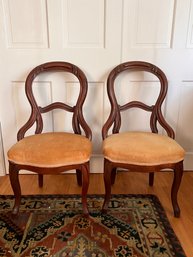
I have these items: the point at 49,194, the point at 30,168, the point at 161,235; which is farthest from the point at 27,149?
the point at 161,235

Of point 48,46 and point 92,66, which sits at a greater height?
point 48,46

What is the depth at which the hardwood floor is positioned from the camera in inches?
62.8

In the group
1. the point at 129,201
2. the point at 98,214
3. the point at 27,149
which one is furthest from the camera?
the point at 129,201

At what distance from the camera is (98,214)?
1496 millimetres

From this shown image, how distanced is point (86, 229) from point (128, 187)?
21.9 inches

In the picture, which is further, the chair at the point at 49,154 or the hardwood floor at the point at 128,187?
the hardwood floor at the point at 128,187

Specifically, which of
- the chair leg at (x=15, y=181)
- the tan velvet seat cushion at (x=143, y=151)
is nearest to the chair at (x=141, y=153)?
the tan velvet seat cushion at (x=143, y=151)

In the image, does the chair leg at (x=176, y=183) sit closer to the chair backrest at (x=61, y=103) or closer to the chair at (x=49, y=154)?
the chair at (x=49, y=154)

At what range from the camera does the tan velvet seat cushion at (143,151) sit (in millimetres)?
1313

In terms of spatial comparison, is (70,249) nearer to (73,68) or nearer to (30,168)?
(30,168)

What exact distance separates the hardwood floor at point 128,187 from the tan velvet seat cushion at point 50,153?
510mm

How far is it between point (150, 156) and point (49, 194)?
83 centimetres

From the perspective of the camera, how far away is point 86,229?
1367 millimetres

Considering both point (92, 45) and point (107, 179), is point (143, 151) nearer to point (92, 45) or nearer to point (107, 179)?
point (107, 179)
